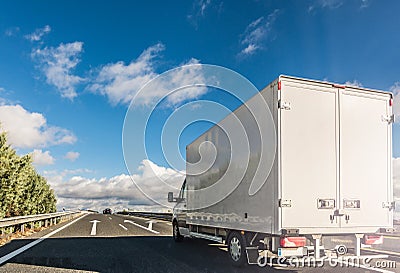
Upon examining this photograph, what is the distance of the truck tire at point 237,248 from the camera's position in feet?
26.6

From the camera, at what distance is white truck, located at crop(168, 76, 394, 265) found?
686 centimetres

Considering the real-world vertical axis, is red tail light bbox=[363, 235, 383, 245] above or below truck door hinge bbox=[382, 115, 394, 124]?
below

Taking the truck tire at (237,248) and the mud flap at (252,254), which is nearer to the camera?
the mud flap at (252,254)

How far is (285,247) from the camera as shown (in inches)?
269

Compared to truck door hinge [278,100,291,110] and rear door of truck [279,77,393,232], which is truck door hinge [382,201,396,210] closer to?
rear door of truck [279,77,393,232]

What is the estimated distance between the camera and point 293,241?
685 centimetres

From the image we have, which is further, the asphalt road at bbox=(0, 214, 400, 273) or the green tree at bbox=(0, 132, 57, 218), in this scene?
the green tree at bbox=(0, 132, 57, 218)

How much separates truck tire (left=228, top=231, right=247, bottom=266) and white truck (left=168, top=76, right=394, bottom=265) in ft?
0.14

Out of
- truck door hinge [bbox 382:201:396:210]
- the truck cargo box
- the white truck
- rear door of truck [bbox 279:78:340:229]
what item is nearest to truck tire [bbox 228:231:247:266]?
the white truck

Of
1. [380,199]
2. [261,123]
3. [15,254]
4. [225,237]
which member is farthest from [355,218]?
[15,254]

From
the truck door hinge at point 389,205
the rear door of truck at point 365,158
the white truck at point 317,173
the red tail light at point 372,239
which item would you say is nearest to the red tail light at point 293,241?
the white truck at point 317,173

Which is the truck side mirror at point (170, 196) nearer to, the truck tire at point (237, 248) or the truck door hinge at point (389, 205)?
the truck tire at point (237, 248)

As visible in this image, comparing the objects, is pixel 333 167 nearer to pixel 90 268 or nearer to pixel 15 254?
pixel 90 268

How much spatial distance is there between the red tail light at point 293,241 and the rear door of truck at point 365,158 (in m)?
Answer: 0.83
